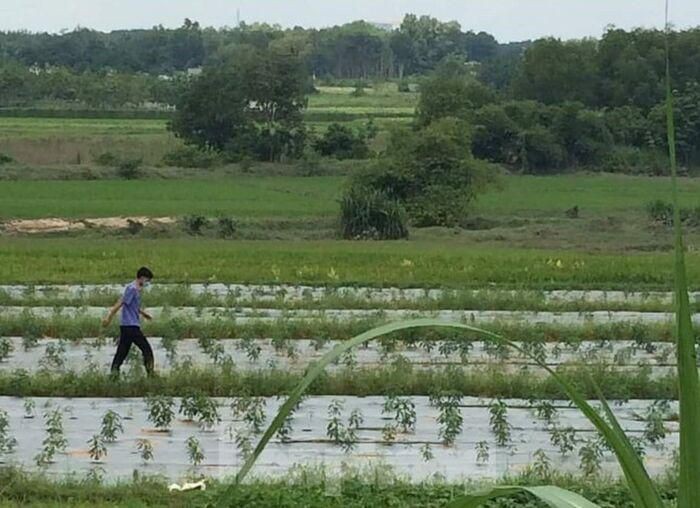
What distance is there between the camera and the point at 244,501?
619 cm

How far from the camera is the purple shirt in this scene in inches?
416

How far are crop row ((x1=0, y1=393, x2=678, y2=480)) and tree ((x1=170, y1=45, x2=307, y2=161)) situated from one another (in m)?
39.0

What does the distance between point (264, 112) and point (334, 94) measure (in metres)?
34.4

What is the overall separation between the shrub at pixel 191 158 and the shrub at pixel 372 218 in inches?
759

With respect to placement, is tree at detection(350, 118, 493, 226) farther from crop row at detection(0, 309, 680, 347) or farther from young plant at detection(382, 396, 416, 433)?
young plant at detection(382, 396, 416, 433)

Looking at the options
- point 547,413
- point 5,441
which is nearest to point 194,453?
point 5,441

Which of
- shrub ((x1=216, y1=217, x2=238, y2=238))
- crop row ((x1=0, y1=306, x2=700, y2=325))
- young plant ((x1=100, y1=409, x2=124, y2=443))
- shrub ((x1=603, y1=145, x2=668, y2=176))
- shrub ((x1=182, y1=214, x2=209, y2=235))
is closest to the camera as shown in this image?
young plant ((x1=100, y1=409, x2=124, y2=443))

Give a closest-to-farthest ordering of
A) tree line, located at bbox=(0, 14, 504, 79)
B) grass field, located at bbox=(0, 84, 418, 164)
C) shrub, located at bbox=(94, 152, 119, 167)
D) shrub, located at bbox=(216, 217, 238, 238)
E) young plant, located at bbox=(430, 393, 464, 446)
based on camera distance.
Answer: young plant, located at bbox=(430, 393, 464, 446)
shrub, located at bbox=(216, 217, 238, 238)
shrub, located at bbox=(94, 152, 119, 167)
grass field, located at bbox=(0, 84, 418, 164)
tree line, located at bbox=(0, 14, 504, 79)

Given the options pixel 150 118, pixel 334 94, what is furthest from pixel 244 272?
pixel 334 94

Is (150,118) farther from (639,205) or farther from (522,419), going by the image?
(522,419)

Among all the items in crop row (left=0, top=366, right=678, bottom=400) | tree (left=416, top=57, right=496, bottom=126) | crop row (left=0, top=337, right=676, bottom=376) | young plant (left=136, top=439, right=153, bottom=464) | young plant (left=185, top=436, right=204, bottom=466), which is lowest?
crop row (left=0, top=337, right=676, bottom=376)

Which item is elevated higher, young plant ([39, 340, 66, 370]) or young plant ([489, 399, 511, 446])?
young plant ([489, 399, 511, 446])

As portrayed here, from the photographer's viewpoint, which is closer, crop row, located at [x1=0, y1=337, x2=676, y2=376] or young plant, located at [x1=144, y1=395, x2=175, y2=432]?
young plant, located at [x1=144, y1=395, x2=175, y2=432]

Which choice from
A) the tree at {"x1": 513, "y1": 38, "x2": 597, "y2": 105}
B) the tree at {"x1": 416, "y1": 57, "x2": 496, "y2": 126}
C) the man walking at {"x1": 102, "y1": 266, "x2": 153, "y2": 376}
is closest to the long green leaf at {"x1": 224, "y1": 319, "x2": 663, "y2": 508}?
the man walking at {"x1": 102, "y1": 266, "x2": 153, "y2": 376}
